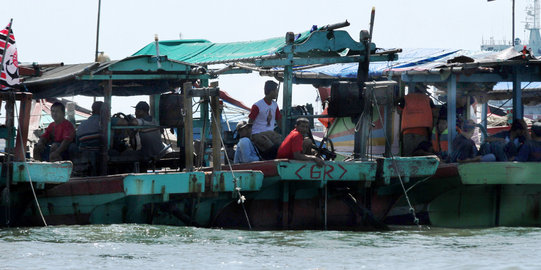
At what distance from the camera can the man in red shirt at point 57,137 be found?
13195mm

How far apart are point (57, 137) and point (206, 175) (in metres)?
2.36

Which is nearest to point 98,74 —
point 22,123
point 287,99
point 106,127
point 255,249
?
point 106,127

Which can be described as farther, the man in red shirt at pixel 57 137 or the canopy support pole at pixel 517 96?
the canopy support pole at pixel 517 96

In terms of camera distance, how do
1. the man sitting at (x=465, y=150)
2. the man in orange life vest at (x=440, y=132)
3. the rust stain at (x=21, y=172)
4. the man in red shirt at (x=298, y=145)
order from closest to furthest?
1. the rust stain at (x=21, y=172)
2. the man in red shirt at (x=298, y=145)
3. the man sitting at (x=465, y=150)
4. the man in orange life vest at (x=440, y=132)

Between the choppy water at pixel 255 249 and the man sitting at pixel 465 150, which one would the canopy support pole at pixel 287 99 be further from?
the man sitting at pixel 465 150

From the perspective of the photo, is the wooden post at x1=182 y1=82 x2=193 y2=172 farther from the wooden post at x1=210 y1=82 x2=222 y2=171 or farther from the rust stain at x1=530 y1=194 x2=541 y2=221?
the rust stain at x1=530 y1=194 x2=541 y2=221

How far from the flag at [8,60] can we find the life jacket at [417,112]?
583 cm

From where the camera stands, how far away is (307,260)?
402 inches

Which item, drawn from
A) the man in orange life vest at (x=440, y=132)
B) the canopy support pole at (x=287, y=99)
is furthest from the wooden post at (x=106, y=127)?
the man in orange life vest at (x=440, y=132)

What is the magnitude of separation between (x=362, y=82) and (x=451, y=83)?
1.72 meters

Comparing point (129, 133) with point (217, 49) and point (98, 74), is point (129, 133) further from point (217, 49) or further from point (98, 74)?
point (217, 49)

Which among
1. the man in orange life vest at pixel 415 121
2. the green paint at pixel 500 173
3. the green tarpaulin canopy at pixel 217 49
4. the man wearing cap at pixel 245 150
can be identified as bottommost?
the green paint at pixel 500 173

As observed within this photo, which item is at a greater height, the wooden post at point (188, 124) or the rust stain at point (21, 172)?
the wooden post at point (188, 124)

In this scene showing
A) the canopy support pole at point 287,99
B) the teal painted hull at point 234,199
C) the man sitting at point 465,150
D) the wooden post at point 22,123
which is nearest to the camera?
the wooden post at point 22,123
